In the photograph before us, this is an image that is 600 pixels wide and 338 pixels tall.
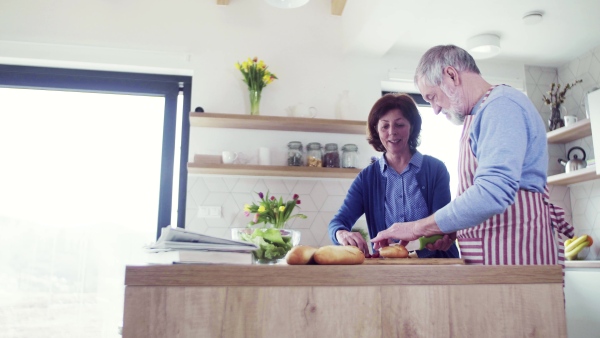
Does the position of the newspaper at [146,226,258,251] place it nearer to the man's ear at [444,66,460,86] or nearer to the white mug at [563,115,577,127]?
the man's ear at [444,66,460,86]

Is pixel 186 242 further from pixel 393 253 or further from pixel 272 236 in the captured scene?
pixel 393 253

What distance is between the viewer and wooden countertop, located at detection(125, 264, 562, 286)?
2.48ft

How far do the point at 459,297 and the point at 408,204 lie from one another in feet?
3.91

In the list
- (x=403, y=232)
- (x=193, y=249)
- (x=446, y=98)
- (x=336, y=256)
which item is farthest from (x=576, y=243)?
(x=193, y=249)

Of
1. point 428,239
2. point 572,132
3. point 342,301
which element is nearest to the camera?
point 342,301

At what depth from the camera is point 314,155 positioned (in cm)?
345

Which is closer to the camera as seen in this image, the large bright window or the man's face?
A: the man's face

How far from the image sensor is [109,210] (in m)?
3.44

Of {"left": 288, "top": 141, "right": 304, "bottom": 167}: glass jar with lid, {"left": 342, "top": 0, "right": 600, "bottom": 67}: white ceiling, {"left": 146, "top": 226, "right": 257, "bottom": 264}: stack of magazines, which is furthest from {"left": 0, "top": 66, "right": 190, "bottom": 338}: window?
{"left": 146, "top": 226, "right": 257, "bottom": 264}: stack of magazines

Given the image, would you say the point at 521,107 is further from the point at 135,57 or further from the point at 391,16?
the point at 135,57

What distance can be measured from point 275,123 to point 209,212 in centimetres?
72

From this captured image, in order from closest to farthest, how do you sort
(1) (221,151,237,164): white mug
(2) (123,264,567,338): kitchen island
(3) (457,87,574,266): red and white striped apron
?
1. (2) (123,264,567,338): kitchen island
2. (3) (457,87,574,266): red and white striped apron
3. (1) (221,151,237,164): white mug

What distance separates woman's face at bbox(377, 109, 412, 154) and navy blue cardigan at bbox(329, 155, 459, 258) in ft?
0.32

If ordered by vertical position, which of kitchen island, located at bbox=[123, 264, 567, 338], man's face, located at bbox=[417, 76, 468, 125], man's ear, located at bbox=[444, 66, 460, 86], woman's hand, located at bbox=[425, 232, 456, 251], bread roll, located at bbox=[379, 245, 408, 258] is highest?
man's ear, located at bbox=[444, 66, 460, 86]
